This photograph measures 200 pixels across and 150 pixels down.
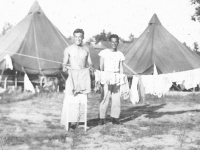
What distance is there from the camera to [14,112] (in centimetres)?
593

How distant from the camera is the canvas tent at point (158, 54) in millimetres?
12516

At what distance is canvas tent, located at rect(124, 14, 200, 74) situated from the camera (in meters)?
12.5

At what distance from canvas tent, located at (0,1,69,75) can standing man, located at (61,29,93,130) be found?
5.06 meters

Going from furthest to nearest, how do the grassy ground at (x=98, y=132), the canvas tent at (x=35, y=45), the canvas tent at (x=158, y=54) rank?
the canvas tent at (x=158, y=54), the canvas tent at (x=35, y=45), the grassy ground at (x=98, y=132)

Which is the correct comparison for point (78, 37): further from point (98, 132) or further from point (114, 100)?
point (98, 132)

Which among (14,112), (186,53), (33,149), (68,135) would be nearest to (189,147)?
(68,135)

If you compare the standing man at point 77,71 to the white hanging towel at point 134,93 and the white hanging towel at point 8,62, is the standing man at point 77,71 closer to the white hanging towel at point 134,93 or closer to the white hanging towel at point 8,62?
the white hanging towel at point 134,93

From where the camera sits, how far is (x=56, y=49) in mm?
11469

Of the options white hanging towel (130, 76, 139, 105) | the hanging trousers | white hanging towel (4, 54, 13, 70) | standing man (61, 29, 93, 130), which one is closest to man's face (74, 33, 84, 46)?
standing man (61, 29, 93, 130)

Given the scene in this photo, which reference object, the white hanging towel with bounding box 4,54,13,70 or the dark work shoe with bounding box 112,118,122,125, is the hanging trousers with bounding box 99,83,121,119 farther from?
the white hanging towel with bounding box 4,54,13,70

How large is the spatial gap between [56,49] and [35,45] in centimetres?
91

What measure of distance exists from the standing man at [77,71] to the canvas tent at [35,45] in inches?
199

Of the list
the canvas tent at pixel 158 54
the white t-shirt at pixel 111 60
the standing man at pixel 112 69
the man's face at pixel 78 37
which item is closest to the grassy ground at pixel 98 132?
the standing man at pixel 112 69

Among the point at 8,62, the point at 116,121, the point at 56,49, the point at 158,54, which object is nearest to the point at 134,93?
the point at 116,121
